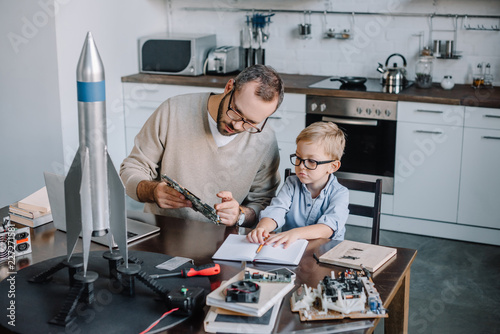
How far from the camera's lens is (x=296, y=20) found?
4.77 meters

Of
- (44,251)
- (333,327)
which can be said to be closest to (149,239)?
(44,251)

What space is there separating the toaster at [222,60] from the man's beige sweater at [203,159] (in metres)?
2.11

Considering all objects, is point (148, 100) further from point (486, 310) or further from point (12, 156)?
point (486, 310)

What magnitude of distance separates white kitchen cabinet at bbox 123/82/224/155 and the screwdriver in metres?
2.94

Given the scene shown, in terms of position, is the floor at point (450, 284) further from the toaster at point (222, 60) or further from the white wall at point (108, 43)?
the white wall at point (108, 43)

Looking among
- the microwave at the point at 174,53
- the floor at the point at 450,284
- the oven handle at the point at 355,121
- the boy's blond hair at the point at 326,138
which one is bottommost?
the floor at the point at 450,284

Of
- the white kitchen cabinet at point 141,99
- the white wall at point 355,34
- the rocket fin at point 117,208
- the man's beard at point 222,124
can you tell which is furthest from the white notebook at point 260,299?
the white wall at point 355,34

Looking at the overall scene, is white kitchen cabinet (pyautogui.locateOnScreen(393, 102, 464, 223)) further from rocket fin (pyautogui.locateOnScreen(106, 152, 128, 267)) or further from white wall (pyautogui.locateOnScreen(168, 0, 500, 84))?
rocket fin (pyautogui.locateOnScreen(106, 152, 128, 267))

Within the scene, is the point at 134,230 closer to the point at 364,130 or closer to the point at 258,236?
the point at 258,236

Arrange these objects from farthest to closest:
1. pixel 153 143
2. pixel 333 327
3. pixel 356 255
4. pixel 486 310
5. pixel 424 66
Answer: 1. pixel 424 66
2. pixel 486 310
3. pixel 153 143
4. pixel 356 255
5. pixel 333 327

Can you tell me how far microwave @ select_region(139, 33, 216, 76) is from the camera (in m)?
4.61

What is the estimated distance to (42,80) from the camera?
163 inches

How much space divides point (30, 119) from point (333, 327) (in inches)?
131

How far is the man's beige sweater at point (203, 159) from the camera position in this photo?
2.51 m
